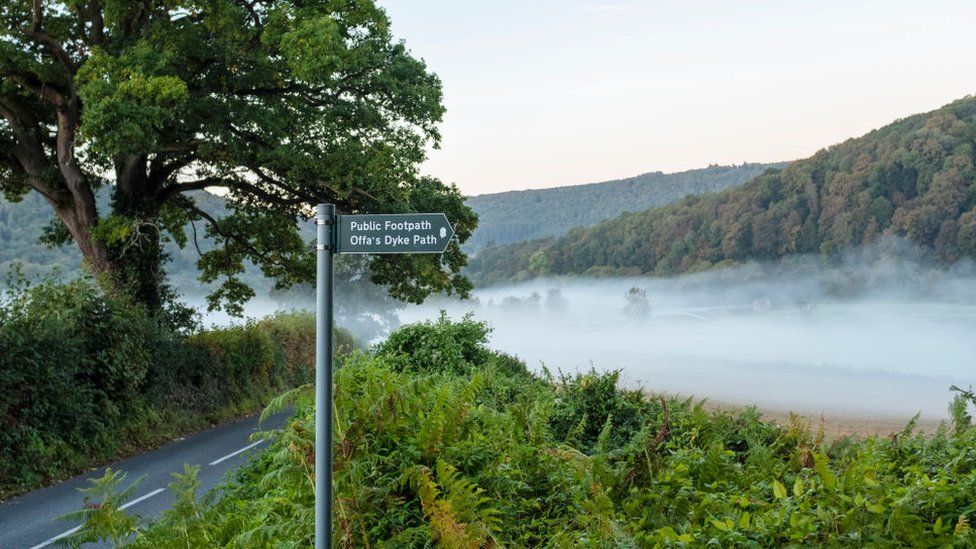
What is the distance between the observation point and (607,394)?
42.4 ft

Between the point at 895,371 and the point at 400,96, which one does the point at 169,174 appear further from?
the point at 895,371

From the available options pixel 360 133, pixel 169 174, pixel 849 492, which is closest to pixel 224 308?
pixel 169 174

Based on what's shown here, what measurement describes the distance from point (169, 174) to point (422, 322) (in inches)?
406

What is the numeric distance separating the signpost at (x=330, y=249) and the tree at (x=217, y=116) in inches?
590

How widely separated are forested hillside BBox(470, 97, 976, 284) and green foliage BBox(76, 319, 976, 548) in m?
82.1

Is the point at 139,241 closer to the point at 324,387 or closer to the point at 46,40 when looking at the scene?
the point at 46,40

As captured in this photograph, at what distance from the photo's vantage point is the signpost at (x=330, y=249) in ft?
17.9

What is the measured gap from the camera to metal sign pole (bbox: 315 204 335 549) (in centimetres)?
541

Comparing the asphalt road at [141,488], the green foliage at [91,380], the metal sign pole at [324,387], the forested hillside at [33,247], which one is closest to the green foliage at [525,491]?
the metal sign pole at [324,387]

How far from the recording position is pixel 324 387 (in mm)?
5488

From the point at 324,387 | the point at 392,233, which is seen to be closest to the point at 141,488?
the point at 324,387

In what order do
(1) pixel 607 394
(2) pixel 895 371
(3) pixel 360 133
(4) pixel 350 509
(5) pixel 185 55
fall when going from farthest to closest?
(2) pixel 895 371, (3) pixel 360 133, (5) pixel 185 55, (1) pixel 607 394, (4) pixel 350 509

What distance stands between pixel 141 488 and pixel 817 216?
82963 mm

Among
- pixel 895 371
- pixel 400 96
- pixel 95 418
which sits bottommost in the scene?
pixel 895 371
